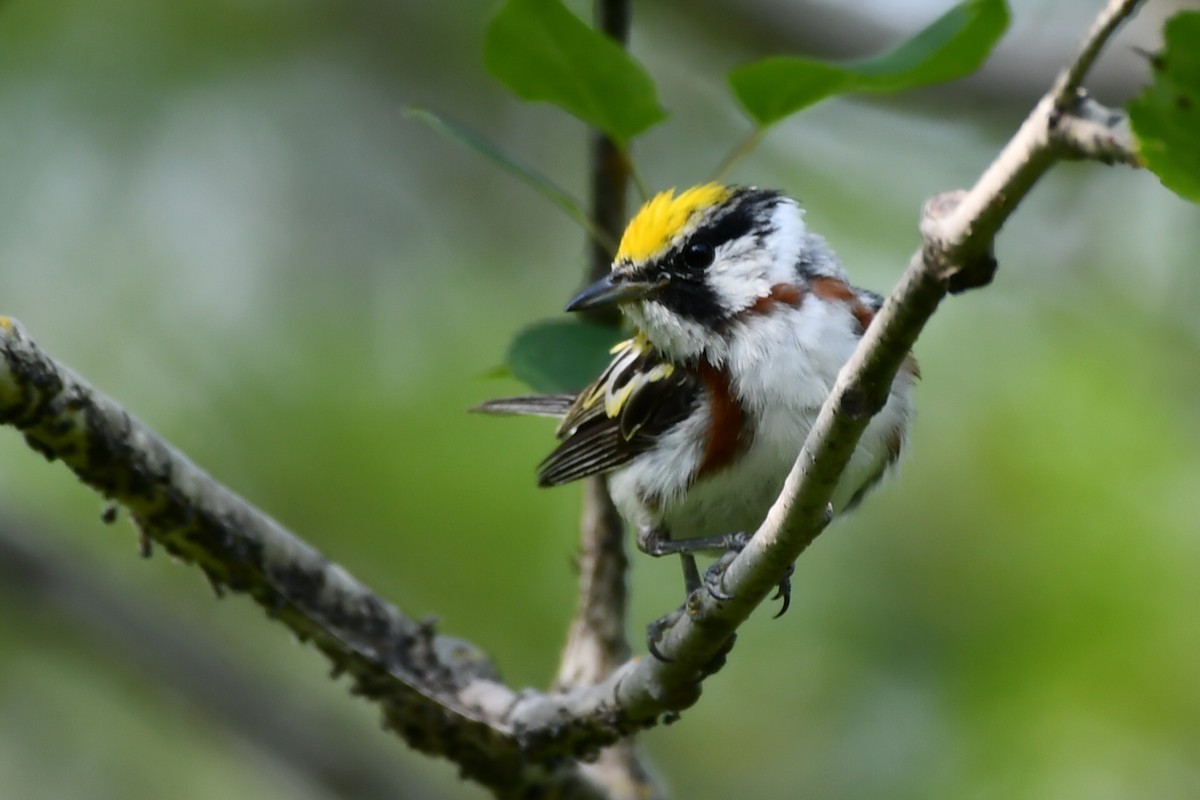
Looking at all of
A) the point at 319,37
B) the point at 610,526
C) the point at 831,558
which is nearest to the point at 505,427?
the point at 831,558

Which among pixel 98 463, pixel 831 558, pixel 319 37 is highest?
pixel 319 37

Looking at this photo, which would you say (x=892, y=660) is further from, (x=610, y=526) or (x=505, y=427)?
(x=610, y=526)

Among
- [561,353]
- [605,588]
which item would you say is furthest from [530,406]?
[561,353]

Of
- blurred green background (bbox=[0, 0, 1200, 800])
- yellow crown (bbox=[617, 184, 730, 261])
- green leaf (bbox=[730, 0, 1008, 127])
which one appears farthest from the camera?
blurred green background (bbox=[0, 0, 1200, 800])

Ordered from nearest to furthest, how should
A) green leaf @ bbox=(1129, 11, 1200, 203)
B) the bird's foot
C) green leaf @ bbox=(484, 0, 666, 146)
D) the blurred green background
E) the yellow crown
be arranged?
green leaf @ bbox=(1129, 11, 1200, 203)
the bird's foot
green leaf @ bbox=(484, 0, 666, 146)
the yellow crown
the blurred green background

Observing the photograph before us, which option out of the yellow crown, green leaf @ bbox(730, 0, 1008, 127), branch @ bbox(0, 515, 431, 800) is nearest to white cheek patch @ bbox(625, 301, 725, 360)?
the yellow crown

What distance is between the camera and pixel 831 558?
697 cm

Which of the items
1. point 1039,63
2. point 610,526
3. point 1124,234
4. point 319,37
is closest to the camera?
point 610,526

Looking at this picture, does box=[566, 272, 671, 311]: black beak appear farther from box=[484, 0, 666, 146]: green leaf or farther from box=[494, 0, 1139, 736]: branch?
box=[494, 0, 1139, 736]: branch

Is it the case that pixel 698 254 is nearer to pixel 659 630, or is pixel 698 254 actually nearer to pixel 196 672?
pixel 659 630

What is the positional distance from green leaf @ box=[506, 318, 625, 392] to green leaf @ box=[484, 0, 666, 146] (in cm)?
61

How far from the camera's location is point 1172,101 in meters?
1.38

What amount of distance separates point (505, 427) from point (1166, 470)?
305 cm

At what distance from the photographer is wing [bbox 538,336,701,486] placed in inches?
136
